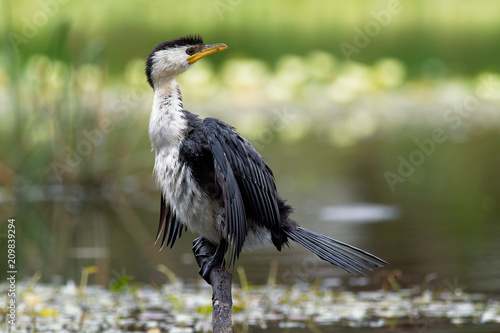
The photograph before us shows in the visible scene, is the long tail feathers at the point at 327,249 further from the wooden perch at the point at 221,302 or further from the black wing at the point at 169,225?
the black wing at the point at 169,225

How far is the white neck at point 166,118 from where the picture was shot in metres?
4.07

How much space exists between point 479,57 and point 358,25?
105 inches

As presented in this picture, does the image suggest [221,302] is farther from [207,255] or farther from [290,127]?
[290,127]

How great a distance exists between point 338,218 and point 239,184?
385 centimetres

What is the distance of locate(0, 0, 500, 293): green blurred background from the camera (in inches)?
271

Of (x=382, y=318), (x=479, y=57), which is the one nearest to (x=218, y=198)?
(x=382, y=318)

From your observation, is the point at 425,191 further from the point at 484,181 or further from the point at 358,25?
the point at 358,25

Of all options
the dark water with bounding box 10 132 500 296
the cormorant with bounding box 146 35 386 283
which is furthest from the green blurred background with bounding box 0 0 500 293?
the cormorant with bounding box 146 35 386 283

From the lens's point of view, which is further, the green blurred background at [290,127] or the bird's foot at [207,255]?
the green blurred background at [290,127]

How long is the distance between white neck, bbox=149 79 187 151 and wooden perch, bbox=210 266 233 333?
0.62 meters

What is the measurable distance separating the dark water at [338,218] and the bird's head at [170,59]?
179cm

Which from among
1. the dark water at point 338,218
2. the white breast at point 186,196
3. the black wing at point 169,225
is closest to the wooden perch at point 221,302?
the white breast at point 186,196

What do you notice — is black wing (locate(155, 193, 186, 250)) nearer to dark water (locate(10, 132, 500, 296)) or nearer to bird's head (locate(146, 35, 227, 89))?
bird's head (locate(146, 35, 227, 89))

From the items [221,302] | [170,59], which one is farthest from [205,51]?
[221,302]
